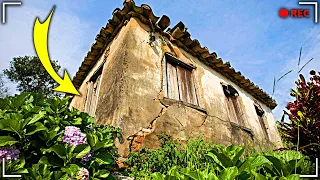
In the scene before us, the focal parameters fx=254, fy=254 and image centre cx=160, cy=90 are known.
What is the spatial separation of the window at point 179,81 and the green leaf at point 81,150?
2.79 meters

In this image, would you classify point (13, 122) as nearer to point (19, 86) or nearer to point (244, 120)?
point (244, 120)

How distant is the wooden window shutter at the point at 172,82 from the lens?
5212 millimetres

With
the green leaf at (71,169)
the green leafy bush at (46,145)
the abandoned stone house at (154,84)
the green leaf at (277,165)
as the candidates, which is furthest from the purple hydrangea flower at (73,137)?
the green leaf at (277,165)

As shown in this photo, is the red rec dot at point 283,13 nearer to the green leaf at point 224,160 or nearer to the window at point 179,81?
the green leaf at point 224,160

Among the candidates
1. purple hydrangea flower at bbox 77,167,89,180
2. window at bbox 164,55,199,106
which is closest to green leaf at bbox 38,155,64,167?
purple hydrangea flower at bbox 77,167,89,180

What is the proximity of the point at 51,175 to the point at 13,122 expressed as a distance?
56cm

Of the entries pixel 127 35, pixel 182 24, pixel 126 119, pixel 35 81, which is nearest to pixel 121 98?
pixel 126 119

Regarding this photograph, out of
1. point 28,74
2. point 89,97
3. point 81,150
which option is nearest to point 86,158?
point 81,150

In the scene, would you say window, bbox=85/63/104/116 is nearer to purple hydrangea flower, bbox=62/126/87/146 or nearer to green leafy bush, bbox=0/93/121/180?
green leafy bush, bbox=0/93/121/180

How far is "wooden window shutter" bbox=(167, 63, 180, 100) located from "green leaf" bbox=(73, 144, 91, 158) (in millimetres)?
2831

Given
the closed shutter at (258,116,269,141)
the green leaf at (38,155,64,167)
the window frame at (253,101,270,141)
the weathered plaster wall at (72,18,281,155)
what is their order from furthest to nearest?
the window frame at (253,101,270,141) < the closed shutter at (258,116,269,141) < the weathered plaster wall at (72,18,281,155) < the green leaf at (38,155,64,167)

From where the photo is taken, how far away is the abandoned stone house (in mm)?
4262

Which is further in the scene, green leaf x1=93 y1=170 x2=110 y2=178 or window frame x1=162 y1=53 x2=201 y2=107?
window frame x1=162 y1=53 x2=201 y2=107

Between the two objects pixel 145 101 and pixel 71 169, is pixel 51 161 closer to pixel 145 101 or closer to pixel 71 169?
pixel 71 169
